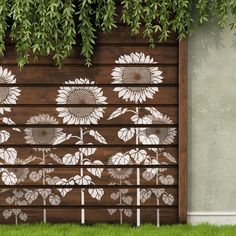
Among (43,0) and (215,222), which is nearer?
(43,0)

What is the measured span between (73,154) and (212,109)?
1.54 metres

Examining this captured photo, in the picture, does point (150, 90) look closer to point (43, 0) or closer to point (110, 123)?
point (110, 123)

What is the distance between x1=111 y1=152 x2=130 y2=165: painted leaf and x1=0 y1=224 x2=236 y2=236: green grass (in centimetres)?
66

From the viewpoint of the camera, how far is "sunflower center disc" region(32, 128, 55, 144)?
551 cm

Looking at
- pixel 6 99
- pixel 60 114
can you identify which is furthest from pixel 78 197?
pixel 6 99

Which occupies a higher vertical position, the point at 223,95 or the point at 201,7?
the point at 201,7

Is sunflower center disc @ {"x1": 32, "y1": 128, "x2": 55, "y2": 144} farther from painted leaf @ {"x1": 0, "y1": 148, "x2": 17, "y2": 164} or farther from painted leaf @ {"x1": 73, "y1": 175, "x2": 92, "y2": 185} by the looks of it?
painted leaf @ {"x1": 73, "y1": 175, "x2": 92, "y2": 185}

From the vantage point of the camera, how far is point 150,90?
550 cm

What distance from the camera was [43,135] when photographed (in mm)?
5520

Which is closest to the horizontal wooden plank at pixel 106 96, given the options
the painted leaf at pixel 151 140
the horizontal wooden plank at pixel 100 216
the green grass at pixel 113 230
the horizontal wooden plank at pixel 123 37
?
the painted leaf at pixel 151 140

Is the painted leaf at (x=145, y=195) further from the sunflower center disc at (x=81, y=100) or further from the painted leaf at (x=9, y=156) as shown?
the painted leaf at (x=9, y=156)

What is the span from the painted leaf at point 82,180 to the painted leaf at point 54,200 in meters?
0.26

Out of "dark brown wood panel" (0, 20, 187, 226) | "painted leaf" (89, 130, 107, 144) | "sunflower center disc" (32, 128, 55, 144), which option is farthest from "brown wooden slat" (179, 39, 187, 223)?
"sunflower center disc" (32, 128, 55, 144)

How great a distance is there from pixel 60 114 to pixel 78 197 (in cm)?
90
